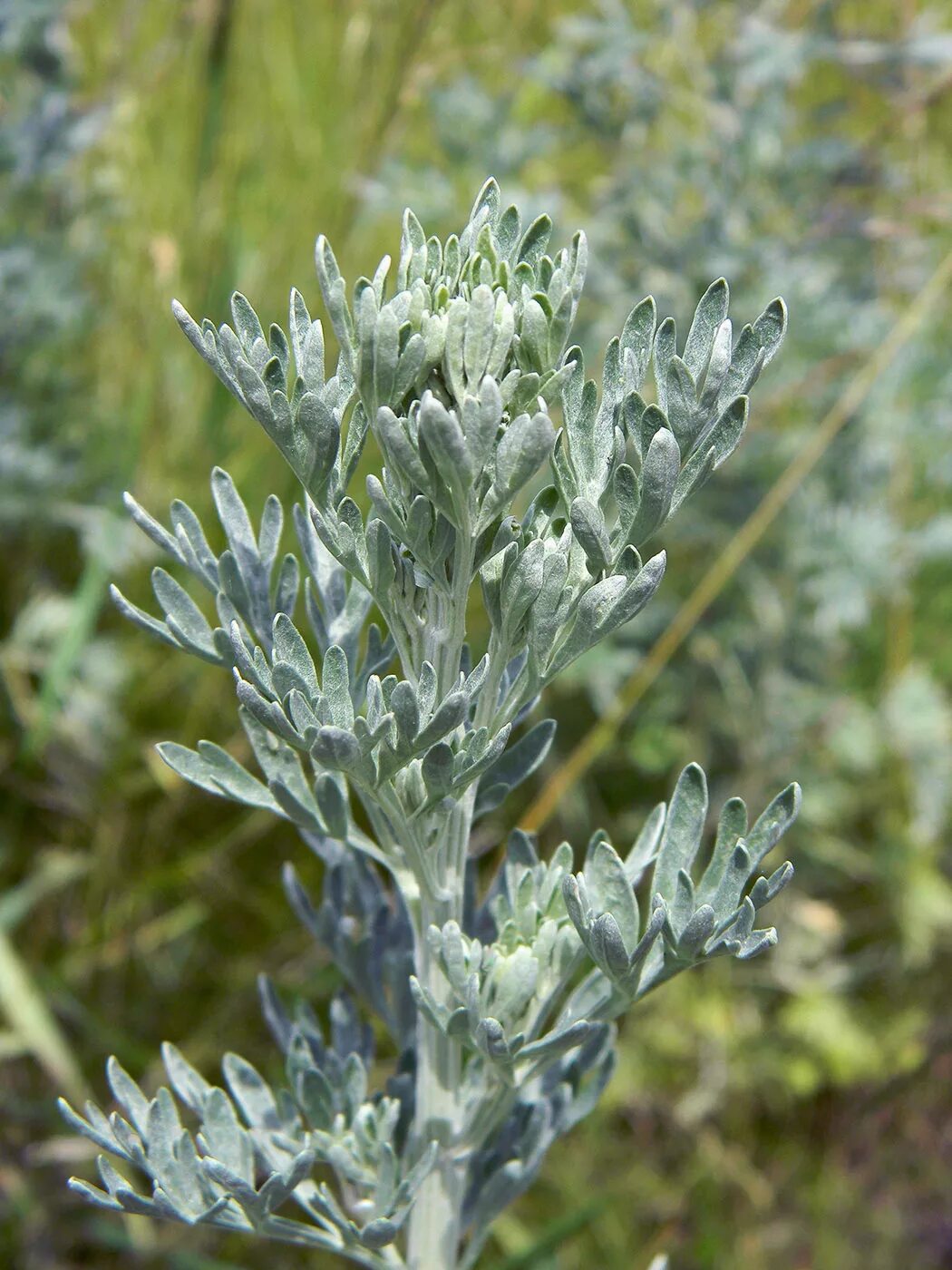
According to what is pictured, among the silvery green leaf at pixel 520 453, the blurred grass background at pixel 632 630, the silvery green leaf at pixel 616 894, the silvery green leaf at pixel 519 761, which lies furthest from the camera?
the blurred grass background at pixel 632 630

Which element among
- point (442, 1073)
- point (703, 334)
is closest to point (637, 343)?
point (703, 334)

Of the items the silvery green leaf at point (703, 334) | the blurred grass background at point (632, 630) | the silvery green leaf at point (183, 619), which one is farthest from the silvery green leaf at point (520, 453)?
the blurred grass background at point (632, 630)

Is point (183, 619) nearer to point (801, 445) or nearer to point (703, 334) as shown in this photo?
point (703, 334)

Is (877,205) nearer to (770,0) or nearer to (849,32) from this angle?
(849,32)

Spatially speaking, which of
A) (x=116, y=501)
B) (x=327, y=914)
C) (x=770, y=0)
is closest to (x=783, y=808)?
(x=327, y=914)

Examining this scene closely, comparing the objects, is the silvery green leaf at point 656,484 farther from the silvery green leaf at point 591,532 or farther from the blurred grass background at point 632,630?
the blurred grass background at point 632,630

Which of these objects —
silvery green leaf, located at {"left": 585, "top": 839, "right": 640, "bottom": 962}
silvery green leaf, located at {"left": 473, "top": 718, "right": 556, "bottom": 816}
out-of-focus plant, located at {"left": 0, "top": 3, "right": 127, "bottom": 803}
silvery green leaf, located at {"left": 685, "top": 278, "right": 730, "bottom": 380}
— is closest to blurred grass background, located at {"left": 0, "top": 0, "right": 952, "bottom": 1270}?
out-of-focus plant, located at {"left": 0, "top": 3, "right": 127, "bottom": 803}
